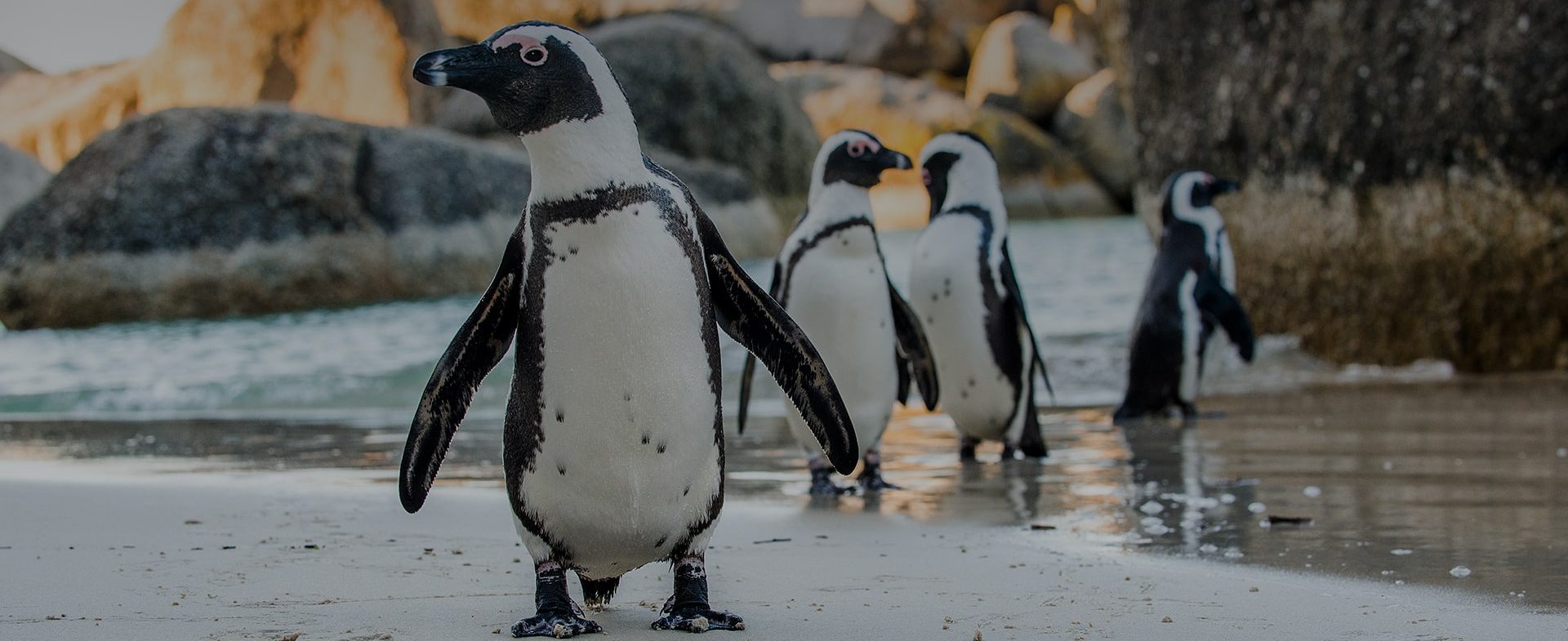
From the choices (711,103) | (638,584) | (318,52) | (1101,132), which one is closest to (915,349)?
(638,584)

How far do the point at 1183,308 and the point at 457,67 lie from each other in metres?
4.86

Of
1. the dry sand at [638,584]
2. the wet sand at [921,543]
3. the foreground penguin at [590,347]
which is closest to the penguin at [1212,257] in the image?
the wet sand at [921,543]

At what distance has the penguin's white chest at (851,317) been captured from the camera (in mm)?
4609

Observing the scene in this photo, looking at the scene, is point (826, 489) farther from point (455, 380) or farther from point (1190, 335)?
point (1190, 335)

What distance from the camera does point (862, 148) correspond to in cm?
466

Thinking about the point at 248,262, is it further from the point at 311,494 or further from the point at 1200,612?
the point at 1200,612

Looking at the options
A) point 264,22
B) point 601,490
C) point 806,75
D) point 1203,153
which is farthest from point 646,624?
point 806,75

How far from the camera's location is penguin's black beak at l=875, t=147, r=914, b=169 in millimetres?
4664

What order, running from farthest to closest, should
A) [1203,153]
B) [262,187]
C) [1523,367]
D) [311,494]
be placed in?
[262,187] → [1203,153] → [1523,367] → [311,494]

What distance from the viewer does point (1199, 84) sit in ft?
28.4

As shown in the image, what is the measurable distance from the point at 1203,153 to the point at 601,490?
6.62m

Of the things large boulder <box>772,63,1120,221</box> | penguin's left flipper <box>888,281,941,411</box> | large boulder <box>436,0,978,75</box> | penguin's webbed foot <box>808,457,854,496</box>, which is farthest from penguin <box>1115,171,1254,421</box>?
large boulder <box>436,0,978,75</box>

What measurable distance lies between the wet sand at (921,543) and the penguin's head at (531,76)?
0.80 meters

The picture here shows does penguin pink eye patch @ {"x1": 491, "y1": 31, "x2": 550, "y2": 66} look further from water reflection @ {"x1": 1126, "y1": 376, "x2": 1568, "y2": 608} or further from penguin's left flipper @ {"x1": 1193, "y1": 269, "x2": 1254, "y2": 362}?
penguin's left flipper @ {"x1": 1193, "y1": 269, "x2": 1254, "y2": 362}
